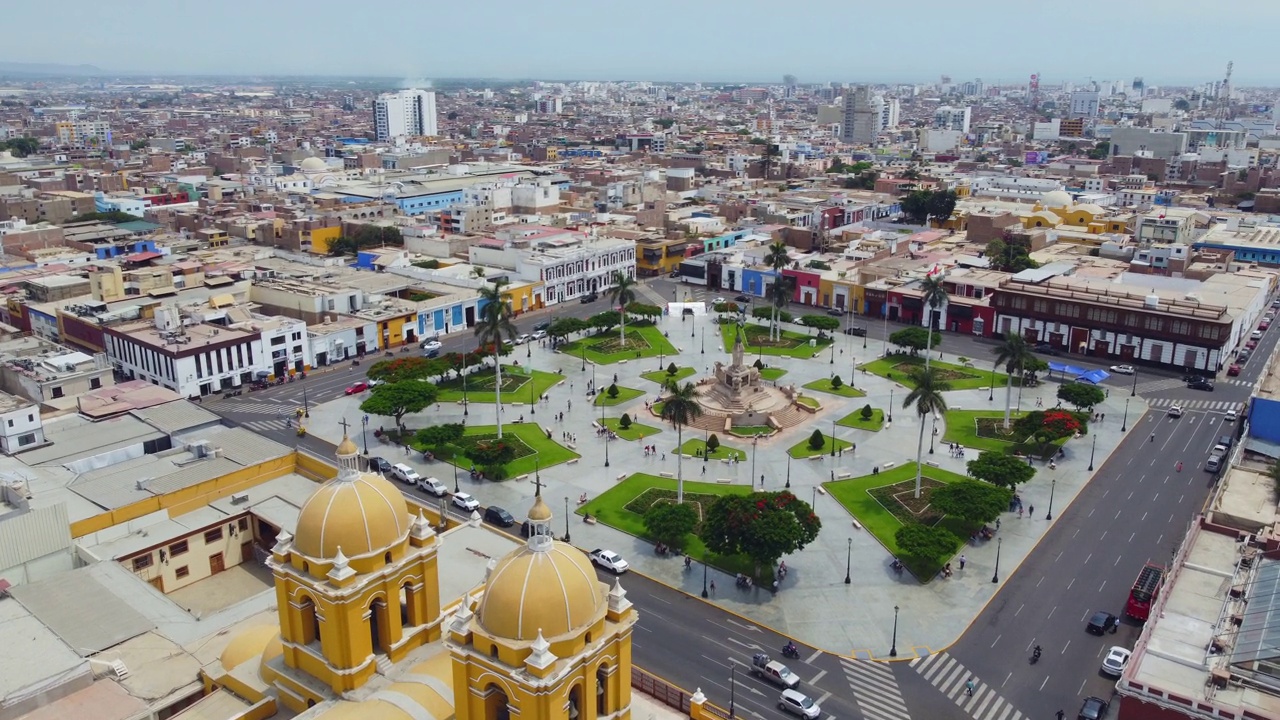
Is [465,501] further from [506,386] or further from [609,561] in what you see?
[506,386]

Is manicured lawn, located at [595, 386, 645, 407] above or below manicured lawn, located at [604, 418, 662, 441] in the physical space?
above

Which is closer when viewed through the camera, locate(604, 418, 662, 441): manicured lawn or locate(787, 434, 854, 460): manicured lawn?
locate(787, 434, 854, 460): manicured lawn

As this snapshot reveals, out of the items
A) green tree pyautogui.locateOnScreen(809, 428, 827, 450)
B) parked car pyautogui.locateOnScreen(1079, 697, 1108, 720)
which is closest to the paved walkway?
green tree pyautogui.locateOnScreen(809, 428, 827, 450)

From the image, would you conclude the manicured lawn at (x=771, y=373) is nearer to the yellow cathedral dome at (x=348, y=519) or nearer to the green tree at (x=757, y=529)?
the green tree at (x=757, y=529)

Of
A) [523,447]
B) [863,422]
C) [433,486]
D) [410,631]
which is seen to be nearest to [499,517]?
[433,486]

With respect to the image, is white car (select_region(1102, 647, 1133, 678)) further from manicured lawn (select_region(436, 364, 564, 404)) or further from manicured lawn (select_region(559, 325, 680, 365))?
manicured lawn (select_region(559, 325, 680, 365))

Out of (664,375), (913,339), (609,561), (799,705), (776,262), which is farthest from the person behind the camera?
(776,262)

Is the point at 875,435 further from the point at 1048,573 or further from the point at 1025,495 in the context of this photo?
the point at 1048,573
